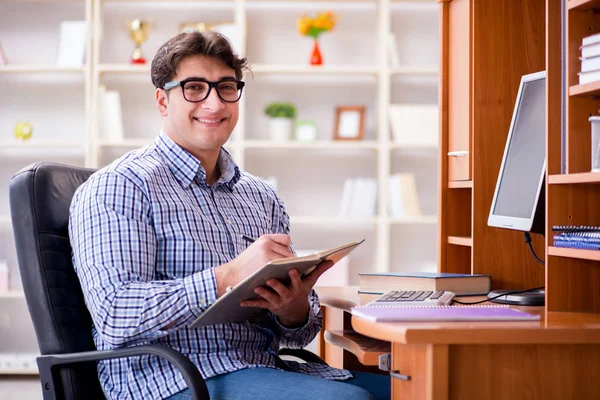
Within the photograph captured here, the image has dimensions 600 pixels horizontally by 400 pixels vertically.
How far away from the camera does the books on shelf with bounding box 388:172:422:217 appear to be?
4371 mm

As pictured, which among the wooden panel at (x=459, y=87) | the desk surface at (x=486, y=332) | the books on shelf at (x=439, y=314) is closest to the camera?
the desk surface at (x=486, y=332)

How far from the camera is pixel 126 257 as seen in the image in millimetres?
1642

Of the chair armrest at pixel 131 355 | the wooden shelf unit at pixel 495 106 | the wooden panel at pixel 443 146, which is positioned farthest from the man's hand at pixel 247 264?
the wooden panel at pixel 443 146

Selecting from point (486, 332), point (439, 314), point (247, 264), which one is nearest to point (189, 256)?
point (247, 264)

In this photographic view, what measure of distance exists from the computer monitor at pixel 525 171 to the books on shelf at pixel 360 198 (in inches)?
88.1

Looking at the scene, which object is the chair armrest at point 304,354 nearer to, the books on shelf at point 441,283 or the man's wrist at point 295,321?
the man's wrist at point 295,321

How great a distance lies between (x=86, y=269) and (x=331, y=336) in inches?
24.8

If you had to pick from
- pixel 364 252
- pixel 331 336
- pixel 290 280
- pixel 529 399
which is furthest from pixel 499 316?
pixel 364 252

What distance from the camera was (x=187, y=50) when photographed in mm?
1905

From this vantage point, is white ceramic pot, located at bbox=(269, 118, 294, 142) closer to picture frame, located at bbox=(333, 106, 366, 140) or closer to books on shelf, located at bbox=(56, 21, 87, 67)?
picture frame, located at bbox=(333, 106, 366, 140)

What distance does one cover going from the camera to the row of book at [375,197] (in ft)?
14.4

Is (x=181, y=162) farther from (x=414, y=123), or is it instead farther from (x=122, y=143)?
(x=414, y=123)

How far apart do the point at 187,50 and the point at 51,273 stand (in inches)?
23.9

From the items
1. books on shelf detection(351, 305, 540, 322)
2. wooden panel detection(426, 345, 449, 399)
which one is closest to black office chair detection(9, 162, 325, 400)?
books on shelf detection(351, 305, 540, 322)
